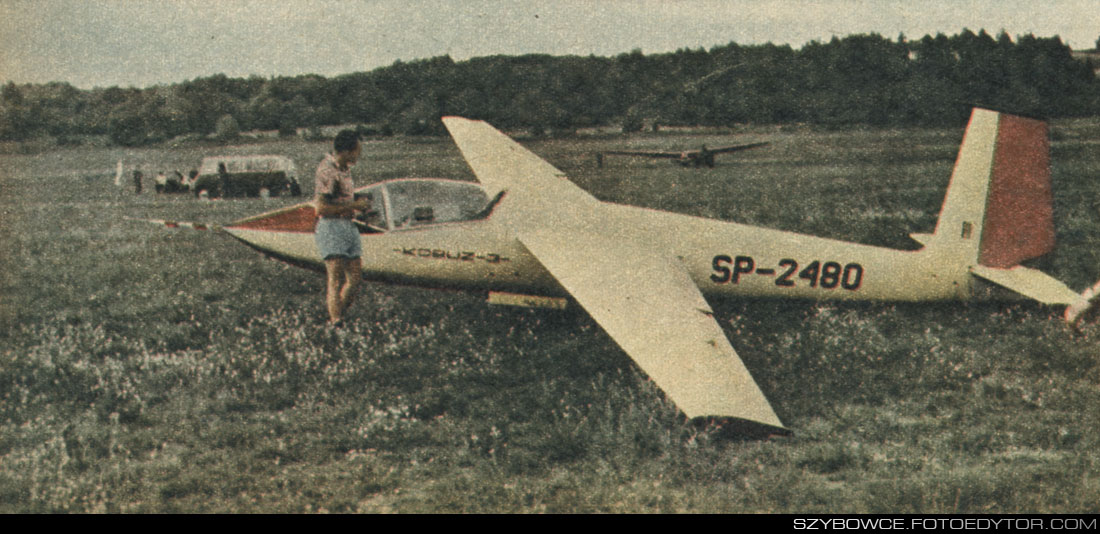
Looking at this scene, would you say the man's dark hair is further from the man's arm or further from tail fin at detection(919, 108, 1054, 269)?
tail fin at detection(919, 108, 1054, 269)

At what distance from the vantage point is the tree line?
8.74 meters

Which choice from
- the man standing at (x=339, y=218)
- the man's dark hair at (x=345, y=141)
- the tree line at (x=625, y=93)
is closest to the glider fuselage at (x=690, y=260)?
the man standing at (x=339, y=218)

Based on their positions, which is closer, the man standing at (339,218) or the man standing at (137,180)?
the man standing at (339,218)

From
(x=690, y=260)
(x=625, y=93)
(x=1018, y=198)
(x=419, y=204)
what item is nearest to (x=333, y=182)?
(x=419, y=204)

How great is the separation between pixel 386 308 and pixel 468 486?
369 centimetres

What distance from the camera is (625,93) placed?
32.6 ft

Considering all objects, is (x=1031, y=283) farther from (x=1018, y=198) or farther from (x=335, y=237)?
(x=335, y=237)

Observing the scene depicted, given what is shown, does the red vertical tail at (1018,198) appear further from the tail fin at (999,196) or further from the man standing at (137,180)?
the man standing at (137,180)

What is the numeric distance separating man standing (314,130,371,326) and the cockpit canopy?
862 mm

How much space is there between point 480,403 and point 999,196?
554 cm

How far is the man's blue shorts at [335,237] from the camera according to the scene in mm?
6344

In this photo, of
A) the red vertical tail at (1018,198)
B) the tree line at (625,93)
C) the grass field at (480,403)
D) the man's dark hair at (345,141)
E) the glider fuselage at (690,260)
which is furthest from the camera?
the tree line at (625,93)

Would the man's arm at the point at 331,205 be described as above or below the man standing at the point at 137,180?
below

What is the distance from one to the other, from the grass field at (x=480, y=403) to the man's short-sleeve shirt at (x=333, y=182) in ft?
4.41
